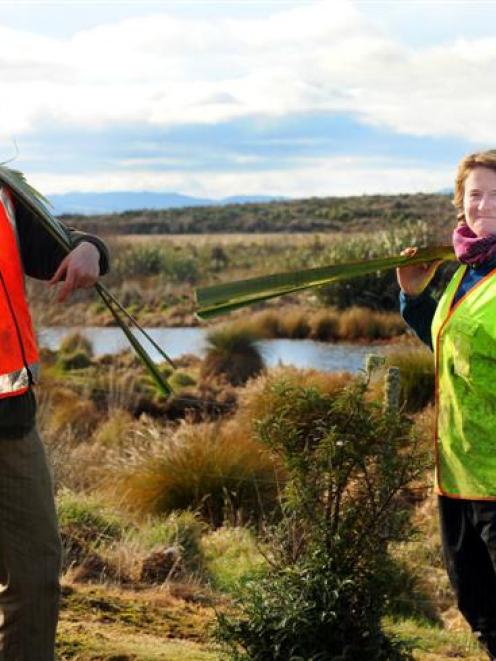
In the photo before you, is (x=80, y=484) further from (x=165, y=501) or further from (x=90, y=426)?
(x=90, y=426)

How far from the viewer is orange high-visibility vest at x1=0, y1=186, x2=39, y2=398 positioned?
10.5 ft

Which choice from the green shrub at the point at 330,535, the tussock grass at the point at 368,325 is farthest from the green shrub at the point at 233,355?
the green shrub at the point at 330,535

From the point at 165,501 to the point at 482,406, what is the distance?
6.40 meters

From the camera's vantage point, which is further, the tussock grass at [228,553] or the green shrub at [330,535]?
the tussock grass at [228,553]

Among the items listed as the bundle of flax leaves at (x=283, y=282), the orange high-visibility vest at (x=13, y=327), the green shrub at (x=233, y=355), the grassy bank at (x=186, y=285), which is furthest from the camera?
the grassy bank at (x=186, y=285)

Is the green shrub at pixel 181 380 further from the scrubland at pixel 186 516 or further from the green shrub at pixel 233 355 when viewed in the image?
the scrubland at pixel 186 516

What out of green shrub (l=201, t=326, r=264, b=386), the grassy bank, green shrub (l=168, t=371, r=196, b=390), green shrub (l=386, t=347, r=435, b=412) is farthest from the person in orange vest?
green shrub (l=201, t=326, r=264, b=386)

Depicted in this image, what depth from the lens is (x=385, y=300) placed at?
27.1 metres

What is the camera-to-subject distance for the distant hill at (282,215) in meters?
80.1

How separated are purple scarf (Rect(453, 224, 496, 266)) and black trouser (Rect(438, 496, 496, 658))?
0.69 meters

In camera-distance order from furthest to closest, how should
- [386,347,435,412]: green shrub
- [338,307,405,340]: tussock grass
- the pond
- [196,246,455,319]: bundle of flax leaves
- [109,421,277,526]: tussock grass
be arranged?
[338,307,405,340]: tussock grass, the pond, [386,347,435,412]: green shrub, [109,421,277,526]: tussock grass, [196,246,455,319]: bundle of flax leaves

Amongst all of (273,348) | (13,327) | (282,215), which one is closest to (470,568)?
(13,327)

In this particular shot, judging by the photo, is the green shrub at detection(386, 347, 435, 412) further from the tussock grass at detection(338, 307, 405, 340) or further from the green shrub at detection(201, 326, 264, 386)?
the tussock grass at detection(338, 307, 405, 340)

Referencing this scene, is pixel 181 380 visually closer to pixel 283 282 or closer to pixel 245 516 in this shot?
pixel 245 516
